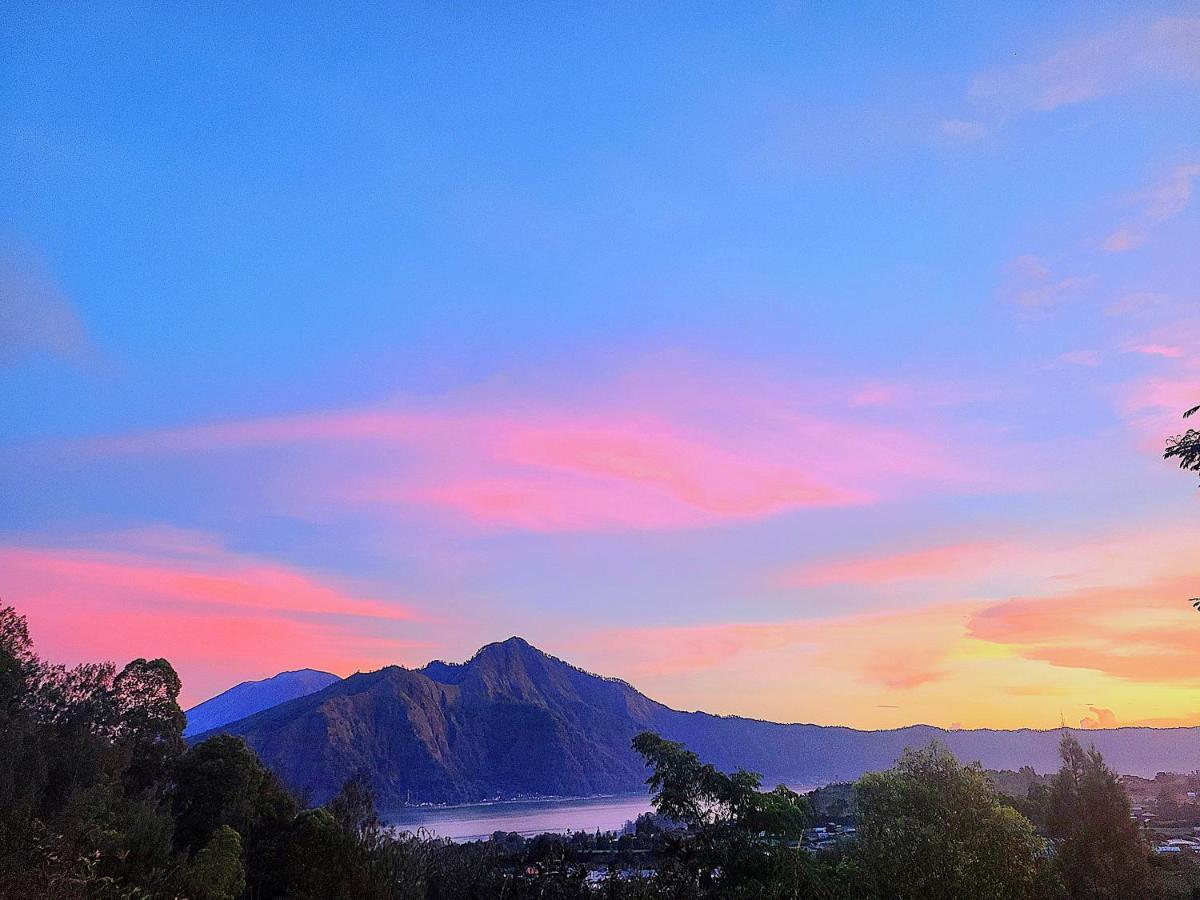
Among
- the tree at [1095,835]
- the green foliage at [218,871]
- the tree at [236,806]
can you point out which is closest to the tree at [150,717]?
the tree at [236,806]

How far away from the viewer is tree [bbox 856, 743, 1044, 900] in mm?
26047

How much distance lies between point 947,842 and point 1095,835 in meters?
16.7

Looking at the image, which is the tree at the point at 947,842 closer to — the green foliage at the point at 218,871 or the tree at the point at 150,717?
the green foliage at the point at 218,871

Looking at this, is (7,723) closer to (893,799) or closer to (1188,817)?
(893,799)

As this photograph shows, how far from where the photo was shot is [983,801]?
31578 mm

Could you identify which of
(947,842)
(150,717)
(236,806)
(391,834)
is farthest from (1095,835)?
(150,717)

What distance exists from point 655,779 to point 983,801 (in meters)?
12.9

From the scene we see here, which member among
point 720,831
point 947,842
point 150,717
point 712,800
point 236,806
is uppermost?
point 150,717

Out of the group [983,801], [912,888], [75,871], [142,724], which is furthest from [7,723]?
[983,801]

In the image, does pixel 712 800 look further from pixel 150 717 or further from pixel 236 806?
pixel 150 717

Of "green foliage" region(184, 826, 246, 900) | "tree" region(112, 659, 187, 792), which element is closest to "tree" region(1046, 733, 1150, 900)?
"green foliage" region(184, 826, 246, 900)

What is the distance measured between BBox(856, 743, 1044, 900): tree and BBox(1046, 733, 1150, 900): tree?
7265mm

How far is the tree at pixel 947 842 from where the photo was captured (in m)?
26.0

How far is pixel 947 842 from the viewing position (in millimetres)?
26875
